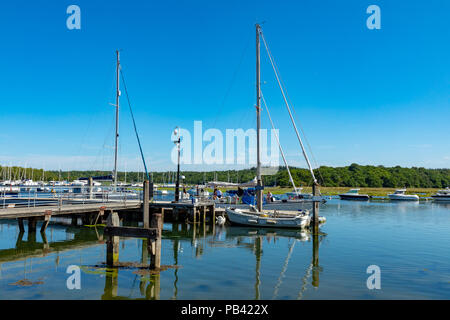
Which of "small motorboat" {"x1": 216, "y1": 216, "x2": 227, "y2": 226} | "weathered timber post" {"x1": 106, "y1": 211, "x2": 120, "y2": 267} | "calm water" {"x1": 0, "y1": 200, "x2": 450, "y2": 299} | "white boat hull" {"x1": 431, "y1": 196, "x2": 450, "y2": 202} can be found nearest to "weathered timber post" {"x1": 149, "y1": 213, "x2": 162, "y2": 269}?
"calm water" {"x1": 0, "y1": 200, "x2": 450, "y2": 299}

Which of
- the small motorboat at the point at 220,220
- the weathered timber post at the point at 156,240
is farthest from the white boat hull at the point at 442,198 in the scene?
the weathered timber post at the point at 156,240

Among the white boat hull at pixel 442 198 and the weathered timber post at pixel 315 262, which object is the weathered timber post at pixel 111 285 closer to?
the weathered timber post at pixel 315 262

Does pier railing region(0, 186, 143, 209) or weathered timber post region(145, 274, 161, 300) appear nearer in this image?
weathered timber post region(145, 274, 161, 300)

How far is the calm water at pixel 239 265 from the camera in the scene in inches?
517

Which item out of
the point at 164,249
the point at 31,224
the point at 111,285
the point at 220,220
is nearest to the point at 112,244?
the point at 111,285

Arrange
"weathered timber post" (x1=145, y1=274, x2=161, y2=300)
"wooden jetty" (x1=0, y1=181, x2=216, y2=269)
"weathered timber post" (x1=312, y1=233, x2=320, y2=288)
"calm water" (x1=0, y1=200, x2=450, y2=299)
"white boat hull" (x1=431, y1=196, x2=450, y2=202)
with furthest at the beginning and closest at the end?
"white boat hull" (x1=431, y1=196, x2=450, y2=202)
"wooden jetty" (x1=0, y1=181, x2=216, y2=269)
"weathered timber post" (x1=312, y1=233, x2=320, y2=288)
"calm water" (x1=0, y1=200, x2=450, y2=299)
"weathered timber post" (x1=145, y1=274, x2=161, y2=300)

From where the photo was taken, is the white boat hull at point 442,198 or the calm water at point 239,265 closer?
the calm water at point 239,265

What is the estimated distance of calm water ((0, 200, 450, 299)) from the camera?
13141mm

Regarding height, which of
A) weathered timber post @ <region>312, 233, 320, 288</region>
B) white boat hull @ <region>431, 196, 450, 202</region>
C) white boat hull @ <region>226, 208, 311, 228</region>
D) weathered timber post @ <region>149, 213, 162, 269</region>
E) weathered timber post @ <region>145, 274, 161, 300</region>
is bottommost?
white boat hull @ <region>431, 196, 450, 202</region>

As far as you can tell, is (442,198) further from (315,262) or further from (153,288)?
(153,288)

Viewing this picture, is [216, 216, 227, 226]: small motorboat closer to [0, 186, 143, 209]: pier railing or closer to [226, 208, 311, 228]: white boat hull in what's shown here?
[226, 208, 311, 228]: white boat hull

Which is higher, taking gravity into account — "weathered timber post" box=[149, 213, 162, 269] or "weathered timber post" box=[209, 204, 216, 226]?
"weathered timber post" box=[149, 213, 162, 269]
